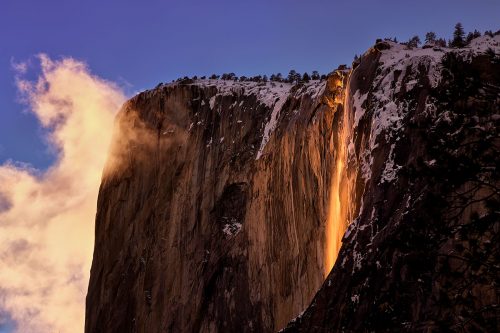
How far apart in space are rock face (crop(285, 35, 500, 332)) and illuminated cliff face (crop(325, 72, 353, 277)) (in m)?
0.76

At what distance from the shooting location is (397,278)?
52.0ft

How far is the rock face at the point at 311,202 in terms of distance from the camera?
10.1 m

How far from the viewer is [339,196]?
27516mm

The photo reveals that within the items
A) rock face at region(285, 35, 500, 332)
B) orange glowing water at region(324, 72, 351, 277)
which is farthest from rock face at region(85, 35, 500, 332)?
orange glowing water at region(324, 72, 351, 277)

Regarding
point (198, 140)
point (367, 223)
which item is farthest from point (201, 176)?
point (367, 223)

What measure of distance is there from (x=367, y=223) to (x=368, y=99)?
6976 millimetres

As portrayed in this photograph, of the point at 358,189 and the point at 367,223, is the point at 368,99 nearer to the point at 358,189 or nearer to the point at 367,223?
the point at 358,189

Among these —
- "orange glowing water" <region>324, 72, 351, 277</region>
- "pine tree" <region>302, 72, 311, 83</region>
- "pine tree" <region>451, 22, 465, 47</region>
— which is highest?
"pine tree" <region>302, 72, 311, 83</region>

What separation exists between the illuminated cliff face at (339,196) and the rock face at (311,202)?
173mm

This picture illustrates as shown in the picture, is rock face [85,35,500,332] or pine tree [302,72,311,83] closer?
rock face [85,35,500,332]

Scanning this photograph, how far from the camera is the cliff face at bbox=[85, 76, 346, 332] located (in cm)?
3469

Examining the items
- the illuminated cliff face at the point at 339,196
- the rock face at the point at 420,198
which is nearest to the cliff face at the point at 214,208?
the illuminated cliff face at the point at 339,196

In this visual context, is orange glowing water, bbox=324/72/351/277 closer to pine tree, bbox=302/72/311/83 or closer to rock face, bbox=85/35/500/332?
rock face, bbox=85/35/500/332

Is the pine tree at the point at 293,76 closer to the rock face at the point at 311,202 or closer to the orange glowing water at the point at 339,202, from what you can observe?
the rock face at the point at 311,202
